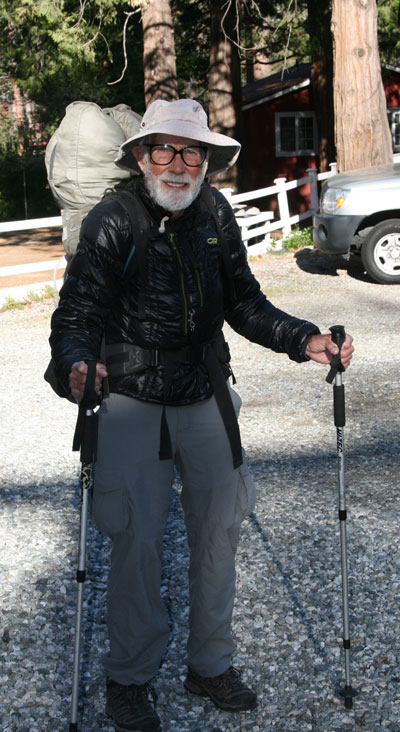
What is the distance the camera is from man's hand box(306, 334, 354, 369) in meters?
3.13

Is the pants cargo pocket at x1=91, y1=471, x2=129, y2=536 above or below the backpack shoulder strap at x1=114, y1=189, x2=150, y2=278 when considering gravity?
below

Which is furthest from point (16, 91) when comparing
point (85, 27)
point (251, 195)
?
point (251, 195)

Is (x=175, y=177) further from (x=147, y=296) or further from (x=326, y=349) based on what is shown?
(x=326, y=349)

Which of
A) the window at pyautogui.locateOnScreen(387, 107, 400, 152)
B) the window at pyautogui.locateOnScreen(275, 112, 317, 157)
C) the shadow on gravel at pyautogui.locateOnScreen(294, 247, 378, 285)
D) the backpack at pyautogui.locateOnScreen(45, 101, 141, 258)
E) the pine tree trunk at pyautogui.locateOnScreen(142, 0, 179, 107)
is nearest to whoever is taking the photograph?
the backpack at pyautogui.locateOnScreen(45, 101, 141, 258)

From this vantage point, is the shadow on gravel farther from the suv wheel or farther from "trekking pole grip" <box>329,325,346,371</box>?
"trekking pole grip" <box>329,325,346,371</box>

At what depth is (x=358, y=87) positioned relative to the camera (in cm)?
1485

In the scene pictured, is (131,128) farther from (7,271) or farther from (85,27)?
(85,27)

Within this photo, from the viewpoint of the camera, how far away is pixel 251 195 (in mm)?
15930

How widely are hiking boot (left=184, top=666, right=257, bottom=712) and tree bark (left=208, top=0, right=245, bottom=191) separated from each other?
59.4 feet

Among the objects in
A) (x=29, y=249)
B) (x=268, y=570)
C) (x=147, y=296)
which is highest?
(x=147, y=296)

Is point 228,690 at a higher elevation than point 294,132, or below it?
below

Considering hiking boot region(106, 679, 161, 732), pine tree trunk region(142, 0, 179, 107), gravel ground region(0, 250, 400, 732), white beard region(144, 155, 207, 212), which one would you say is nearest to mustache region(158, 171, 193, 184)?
white beard region(144, 155, 207, 212)

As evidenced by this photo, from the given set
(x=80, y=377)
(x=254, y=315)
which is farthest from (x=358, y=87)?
(x=80, y=377)

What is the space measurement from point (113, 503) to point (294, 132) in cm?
2796
